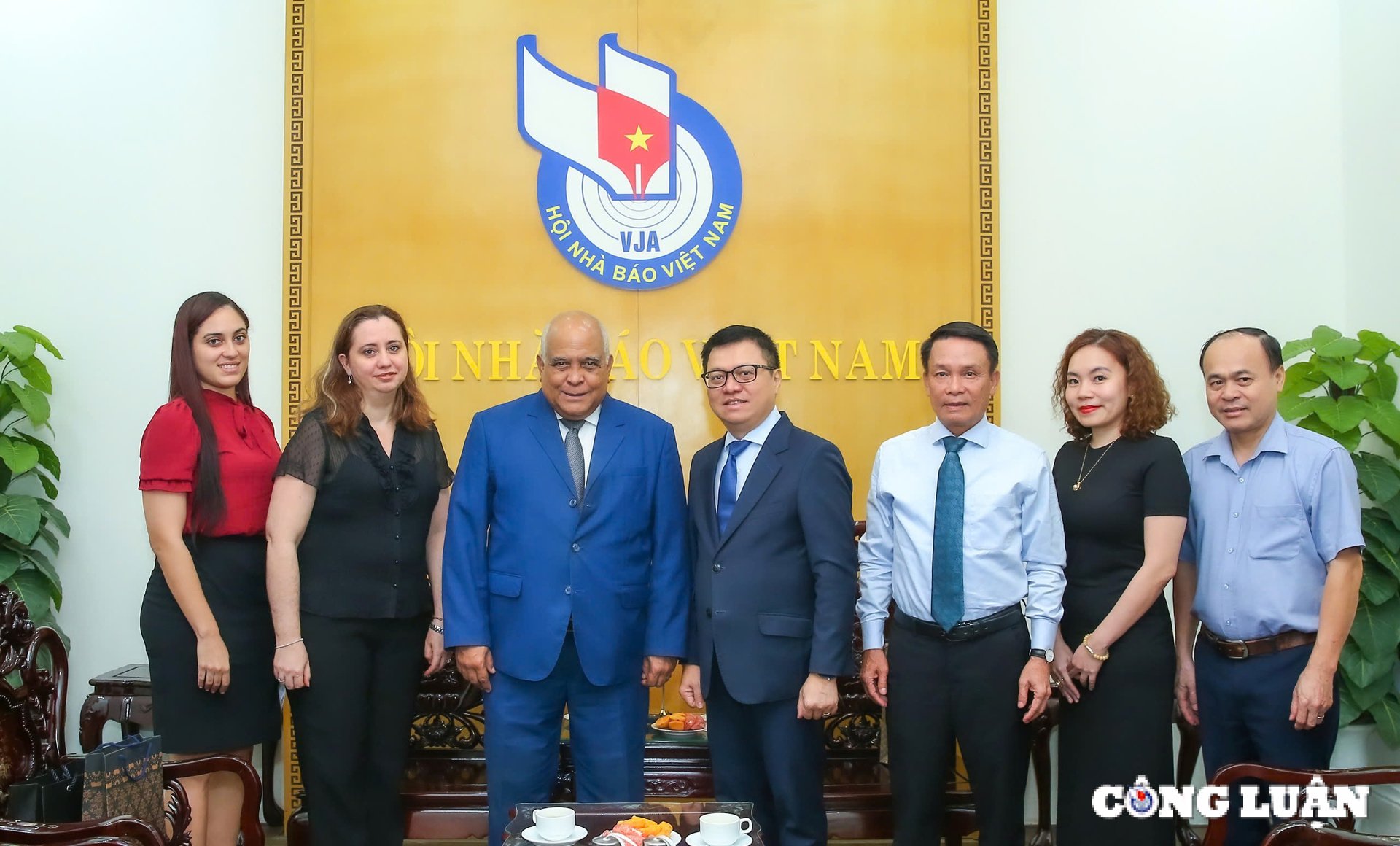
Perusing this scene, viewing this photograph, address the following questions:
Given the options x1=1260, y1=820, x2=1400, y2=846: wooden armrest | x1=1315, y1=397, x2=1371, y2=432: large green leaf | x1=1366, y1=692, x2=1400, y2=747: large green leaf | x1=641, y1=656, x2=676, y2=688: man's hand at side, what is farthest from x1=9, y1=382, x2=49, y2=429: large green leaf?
x1=1366, y1=692, x2=1400, y2=747: large green leaf

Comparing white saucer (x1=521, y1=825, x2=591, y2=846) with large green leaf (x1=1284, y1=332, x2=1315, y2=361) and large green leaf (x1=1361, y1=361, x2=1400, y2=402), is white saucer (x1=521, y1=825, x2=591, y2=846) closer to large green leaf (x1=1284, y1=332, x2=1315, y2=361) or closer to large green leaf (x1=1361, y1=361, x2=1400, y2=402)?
large green leaf (x1=1284, y1=332, x2=1315, y2=361)

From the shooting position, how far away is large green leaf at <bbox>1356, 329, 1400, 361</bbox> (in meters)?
3.63

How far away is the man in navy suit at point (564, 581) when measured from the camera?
2.65 m

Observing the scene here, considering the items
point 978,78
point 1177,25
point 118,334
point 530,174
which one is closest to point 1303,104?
point 1177,25

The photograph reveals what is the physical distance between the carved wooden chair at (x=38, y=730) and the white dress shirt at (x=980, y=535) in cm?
160

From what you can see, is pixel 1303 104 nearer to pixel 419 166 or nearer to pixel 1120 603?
pixel 1120 603

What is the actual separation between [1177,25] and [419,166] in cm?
313

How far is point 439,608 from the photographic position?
2.84 metres

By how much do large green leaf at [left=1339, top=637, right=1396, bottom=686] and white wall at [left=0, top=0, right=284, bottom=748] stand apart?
4.15 metres

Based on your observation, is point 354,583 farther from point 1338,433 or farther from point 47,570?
point 1338,433

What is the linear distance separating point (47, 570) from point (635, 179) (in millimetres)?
2706

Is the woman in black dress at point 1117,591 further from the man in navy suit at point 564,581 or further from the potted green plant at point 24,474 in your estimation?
the potted green plant at point 24,474

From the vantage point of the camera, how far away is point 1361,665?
3.52 metres

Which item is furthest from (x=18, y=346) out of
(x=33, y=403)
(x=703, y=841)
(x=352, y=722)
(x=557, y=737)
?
(x=703, y=841)
